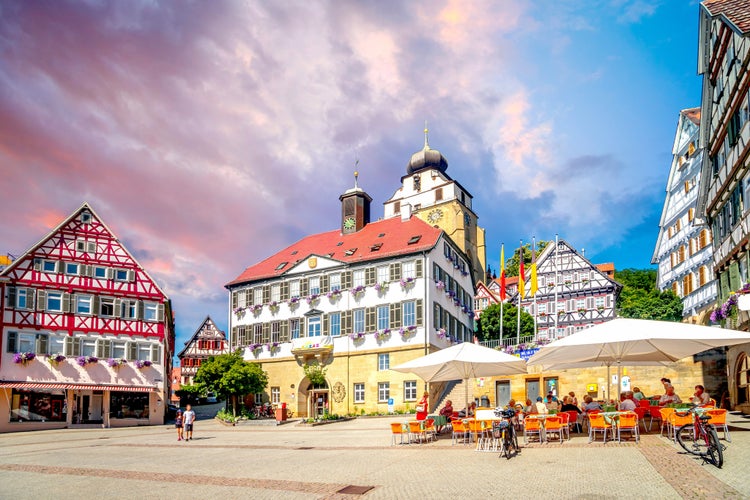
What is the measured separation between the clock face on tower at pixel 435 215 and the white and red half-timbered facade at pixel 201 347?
2967cm

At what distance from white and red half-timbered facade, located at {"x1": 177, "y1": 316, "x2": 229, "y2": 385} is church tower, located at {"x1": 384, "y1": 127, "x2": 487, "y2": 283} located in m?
25.7

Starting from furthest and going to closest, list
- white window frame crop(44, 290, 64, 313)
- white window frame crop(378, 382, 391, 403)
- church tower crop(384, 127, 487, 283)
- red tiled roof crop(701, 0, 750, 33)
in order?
church tower crop(384, 127, 487, 283) → white window frame crop(44, 290, 64, 313) → white window frame crop(378, 382, 391, 403) → red tiled roof crop(701, 0, 750, 33)

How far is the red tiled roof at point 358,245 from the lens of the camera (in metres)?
42.0

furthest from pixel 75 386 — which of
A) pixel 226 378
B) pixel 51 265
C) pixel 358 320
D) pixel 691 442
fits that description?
pixel 691 442

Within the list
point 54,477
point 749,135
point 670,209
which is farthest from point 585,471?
point 670,209

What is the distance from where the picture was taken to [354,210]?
164 ft

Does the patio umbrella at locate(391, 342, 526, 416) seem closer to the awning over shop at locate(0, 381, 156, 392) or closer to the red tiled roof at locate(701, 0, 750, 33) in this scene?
the red tiled roof at locate(701, 0, 750, 33)

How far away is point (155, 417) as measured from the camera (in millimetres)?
41688

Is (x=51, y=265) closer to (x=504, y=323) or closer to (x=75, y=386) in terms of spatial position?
(x=75, y=386)

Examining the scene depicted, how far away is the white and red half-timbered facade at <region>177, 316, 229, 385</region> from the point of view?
8206 cm

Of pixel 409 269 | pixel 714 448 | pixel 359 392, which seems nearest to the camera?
pixel 714 448

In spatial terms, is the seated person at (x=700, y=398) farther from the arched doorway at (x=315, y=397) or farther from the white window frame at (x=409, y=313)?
the arched doorway at (x=315, y=397)

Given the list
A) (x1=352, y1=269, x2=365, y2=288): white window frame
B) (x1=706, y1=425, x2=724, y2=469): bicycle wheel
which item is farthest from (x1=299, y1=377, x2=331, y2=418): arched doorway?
(x1=706, y1=425, x2=724, y2=469): bicycle wheel

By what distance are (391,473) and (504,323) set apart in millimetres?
42576
